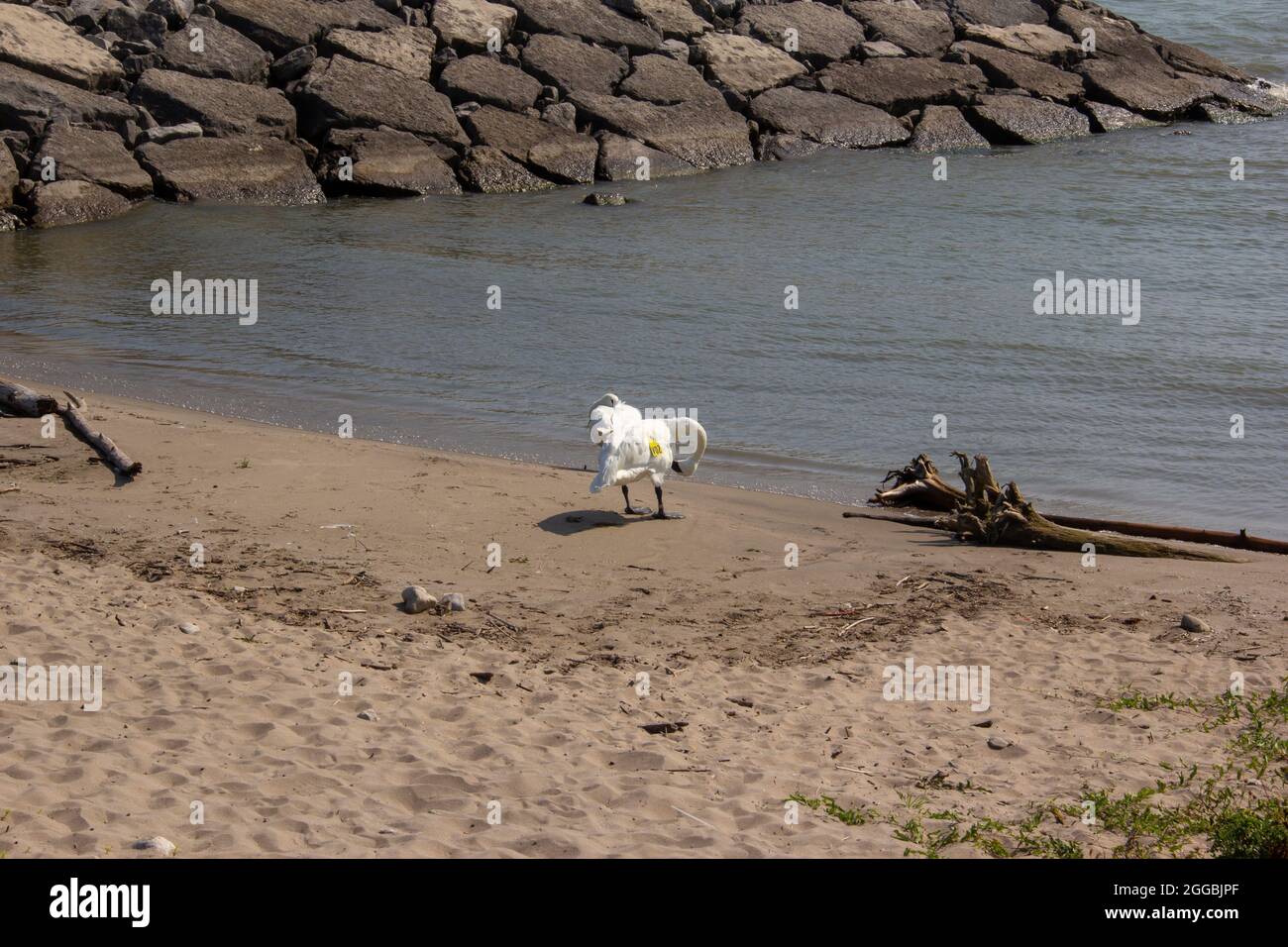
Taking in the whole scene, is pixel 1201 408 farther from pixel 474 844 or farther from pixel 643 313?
pixel 474 844

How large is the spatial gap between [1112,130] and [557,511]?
20.9 m

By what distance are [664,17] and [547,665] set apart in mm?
21055

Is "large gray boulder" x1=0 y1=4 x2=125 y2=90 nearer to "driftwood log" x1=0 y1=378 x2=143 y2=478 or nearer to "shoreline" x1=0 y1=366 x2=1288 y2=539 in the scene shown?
"shoreline" x1=0 y1=366 x2=1288 y2=539

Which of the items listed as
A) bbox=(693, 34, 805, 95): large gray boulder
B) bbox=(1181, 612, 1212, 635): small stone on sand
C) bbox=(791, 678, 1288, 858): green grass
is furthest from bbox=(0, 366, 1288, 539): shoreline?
bbox=(693, 34, 805, 95): large gray boulder

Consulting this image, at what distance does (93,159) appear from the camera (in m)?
19.3

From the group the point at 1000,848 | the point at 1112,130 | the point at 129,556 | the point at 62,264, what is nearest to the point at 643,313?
the point at 62,264

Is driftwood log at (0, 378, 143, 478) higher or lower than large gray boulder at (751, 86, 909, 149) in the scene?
lower

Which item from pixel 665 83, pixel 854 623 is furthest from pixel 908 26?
pixel 854 623

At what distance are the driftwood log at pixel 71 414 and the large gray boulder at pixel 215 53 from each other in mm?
12423

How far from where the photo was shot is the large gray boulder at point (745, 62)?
24.2 metres

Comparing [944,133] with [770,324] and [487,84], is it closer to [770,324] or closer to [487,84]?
[487,84]

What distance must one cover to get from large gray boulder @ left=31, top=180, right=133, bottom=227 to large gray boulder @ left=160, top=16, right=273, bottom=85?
3.23m

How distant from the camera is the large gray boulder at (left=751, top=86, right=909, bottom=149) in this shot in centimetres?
2412

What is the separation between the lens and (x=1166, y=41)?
95.9 ft
